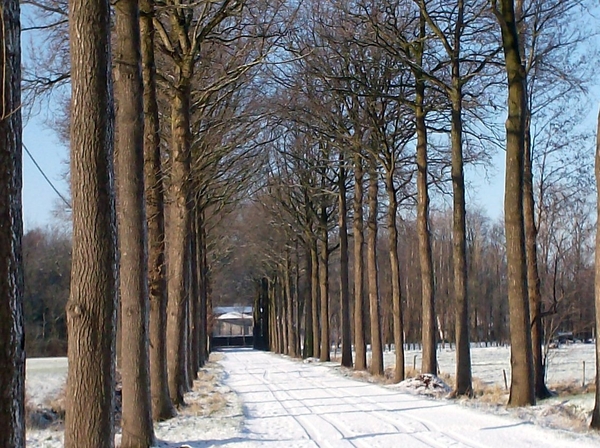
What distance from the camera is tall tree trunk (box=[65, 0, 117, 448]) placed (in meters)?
8.20

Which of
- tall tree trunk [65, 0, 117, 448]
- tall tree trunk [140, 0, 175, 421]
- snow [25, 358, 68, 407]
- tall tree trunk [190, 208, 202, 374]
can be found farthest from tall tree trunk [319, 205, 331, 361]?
tall tree trunk [65, 0, 117, 448]

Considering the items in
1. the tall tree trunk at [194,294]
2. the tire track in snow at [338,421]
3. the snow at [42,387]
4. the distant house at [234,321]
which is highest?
the tall tree trunk at [194,294]

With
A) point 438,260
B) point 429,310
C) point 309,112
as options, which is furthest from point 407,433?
point 438,260

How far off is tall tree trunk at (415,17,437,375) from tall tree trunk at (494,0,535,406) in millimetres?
6753

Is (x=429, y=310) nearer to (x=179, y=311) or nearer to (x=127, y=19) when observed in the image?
(x=179, y=311)

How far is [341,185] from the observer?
1359 inches

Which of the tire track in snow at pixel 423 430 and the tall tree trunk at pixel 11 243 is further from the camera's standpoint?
the tire track in snow at pixel 423 430

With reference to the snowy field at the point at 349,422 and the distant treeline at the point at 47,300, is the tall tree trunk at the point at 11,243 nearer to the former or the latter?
the snowy field at the point at 349,422

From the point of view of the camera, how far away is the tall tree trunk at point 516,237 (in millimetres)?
15562

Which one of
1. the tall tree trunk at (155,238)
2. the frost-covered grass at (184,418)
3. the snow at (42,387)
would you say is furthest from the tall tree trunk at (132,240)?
the snow at (42,387)

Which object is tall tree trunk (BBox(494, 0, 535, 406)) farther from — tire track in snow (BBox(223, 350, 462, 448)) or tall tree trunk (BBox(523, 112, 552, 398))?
tall tree trunk (BBox(523, 112, 552, 398))

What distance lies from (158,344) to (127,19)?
7001 millimetres

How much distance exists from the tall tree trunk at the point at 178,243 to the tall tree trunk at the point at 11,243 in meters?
11.5

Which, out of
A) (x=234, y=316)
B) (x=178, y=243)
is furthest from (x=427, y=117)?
(x=234, y=316)
